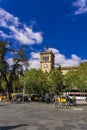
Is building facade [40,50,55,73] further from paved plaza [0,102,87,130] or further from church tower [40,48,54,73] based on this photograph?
paved plaza [0,102,87,130]

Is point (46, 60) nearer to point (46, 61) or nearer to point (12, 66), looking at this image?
point (46, 61)

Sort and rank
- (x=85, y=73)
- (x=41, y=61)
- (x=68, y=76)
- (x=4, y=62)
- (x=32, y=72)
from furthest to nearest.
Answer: (x=41, y=61)
(x=32, y=72)
(x=68, y=76)
(x=85, y=73)
(x=4, y=62)

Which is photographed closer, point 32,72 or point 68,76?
point 68,76

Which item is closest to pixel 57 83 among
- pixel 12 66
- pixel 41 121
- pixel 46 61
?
pixel 12 66

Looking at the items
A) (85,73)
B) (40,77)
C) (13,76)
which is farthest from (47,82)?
(13,76)

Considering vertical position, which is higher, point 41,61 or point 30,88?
point 41,61

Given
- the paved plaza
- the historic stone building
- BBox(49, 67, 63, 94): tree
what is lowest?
the paved plaza

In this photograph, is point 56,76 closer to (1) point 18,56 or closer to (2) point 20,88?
(2) point 20,88

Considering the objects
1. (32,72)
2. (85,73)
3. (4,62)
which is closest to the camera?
(4,62)

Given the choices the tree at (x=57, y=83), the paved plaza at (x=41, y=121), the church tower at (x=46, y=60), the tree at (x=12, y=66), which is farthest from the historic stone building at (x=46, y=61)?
the paved plaza at (x=41, y=121)

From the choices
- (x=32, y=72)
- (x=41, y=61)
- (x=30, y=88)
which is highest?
(x=41, y=61)

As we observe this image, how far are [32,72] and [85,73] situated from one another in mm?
21371

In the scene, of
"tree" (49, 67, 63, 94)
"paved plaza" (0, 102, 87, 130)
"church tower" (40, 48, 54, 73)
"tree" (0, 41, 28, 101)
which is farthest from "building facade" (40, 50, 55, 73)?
"paved plaza" (0, 102, 87, 130)

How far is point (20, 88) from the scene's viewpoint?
99.2 m
